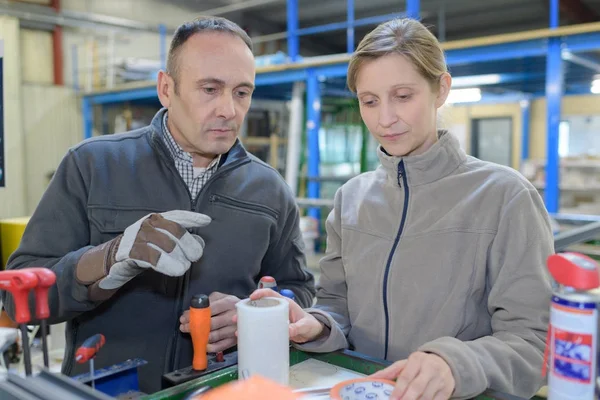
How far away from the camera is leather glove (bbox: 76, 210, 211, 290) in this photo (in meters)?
1.11

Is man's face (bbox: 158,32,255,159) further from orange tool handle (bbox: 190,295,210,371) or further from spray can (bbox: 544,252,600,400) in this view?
spray can (bbox: 544,252,600,400)

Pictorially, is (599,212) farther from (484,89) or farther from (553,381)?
(553,381)

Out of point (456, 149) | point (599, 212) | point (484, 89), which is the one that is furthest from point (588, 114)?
point (456, 149)

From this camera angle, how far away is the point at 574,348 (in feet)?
2.27

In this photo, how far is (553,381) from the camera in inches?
28.4

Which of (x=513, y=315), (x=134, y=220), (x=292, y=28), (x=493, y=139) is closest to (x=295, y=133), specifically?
(x=292, y=28)

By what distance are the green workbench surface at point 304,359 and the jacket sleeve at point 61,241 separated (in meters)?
0.47

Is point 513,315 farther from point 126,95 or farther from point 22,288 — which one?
point 126,95

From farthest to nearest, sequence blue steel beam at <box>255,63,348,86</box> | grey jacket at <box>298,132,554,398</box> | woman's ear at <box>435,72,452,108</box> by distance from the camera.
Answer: blue steel beam at <box>255,63,348,86</box>, woman's ear at <box>435,72,452,108</box>, grey jacket at <box>298,132,554,398</box>

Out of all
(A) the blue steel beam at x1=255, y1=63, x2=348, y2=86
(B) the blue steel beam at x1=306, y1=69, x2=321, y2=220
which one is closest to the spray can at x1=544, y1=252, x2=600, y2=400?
(A) the blue steel beam at x1=255, y1=63, x2=348, y2=86

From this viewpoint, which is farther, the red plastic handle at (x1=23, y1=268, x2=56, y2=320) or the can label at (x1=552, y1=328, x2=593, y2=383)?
the red plastic handle at (x1=23, y1=268, x2=56, y2=320)

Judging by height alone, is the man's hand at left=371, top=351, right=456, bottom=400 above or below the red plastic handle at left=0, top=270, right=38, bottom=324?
below

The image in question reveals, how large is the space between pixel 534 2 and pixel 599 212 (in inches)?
182

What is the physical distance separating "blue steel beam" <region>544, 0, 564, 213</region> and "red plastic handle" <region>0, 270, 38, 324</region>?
4404 millimetres
